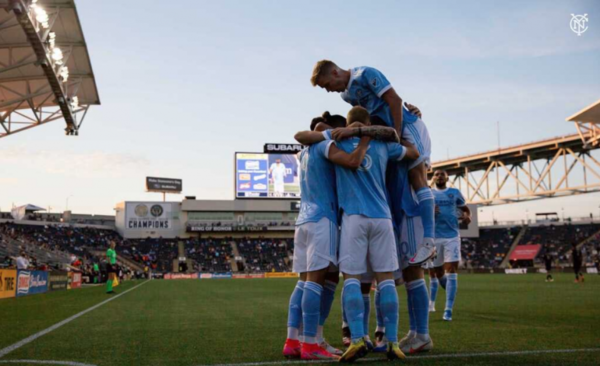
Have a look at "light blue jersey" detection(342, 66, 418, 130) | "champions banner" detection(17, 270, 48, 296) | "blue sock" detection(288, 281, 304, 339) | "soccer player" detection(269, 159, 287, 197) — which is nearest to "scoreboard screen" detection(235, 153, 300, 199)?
"soccer player" detection(269, 159, 287, 197)

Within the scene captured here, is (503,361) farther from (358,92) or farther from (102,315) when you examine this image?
(102,315)

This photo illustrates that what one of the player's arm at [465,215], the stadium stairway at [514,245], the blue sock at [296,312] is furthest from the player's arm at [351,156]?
the stadium stairway at [514,245]

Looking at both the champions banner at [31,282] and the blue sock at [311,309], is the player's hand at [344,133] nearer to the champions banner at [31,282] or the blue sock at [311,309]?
the blue sock at [311,309]

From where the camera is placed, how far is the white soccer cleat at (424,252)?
504 centimetres

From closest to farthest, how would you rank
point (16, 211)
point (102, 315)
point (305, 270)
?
point (305, 270), point (102, 315), point (16, 211)

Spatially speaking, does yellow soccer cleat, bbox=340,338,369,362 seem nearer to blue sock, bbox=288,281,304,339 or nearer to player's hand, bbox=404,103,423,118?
blue sock, bbox=288,281,304,339

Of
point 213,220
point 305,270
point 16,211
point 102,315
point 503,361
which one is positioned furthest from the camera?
point 213,220

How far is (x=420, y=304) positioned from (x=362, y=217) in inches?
45.4

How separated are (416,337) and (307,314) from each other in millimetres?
1094

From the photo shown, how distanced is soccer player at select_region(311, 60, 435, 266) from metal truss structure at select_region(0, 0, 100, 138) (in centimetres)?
938

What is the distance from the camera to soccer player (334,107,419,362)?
466 cm

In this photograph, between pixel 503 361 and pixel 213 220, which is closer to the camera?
pixel 503 361

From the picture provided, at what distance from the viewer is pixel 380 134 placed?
15.9 ft

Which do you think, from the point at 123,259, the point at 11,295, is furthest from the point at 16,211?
the point at 11,295
